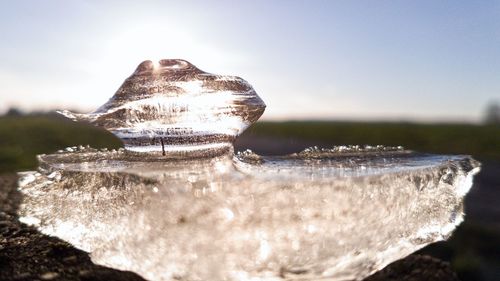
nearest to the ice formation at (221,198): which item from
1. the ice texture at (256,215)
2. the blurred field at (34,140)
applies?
the ice texture at (256,215)

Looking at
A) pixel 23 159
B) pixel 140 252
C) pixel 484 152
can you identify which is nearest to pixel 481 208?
pixel 140 252

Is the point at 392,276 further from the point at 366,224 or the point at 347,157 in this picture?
the point at 347,157

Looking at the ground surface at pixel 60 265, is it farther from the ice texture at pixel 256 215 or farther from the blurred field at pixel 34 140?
the blurred field at pixel 34 140

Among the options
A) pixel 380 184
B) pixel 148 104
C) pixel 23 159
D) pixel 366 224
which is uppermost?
pixel 148 104

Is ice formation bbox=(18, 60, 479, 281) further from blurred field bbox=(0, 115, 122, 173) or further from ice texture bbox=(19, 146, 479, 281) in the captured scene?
blurred field bbox=(0, 115, 122, 173)

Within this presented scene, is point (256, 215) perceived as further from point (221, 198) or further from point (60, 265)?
point (60, 265)

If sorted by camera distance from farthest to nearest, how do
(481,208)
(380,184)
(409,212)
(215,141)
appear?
(481,208), (215,141), (409,212), (380,184)
